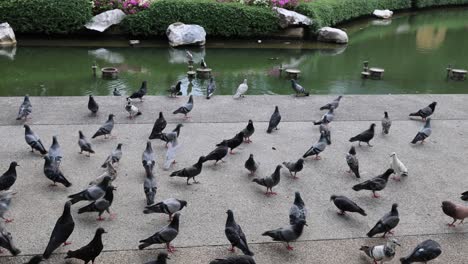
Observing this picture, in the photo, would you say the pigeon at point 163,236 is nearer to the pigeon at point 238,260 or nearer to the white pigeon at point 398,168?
the pigeon at point 238,260

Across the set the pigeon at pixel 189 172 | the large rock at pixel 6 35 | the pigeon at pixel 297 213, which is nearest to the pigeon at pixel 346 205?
the pigeon at pixel 297 213

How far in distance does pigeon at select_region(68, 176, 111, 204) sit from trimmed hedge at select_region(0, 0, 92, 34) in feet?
52.5

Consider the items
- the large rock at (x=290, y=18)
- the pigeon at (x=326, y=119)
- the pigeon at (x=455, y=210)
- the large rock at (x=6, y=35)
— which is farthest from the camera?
the large rock at (x=290, y=18)

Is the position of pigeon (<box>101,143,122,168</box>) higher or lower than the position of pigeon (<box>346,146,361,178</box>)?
higher

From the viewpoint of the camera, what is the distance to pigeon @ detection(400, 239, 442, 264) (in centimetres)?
574

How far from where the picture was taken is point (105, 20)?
21422mm

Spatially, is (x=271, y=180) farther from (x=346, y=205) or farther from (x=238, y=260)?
(x=238, y=260)

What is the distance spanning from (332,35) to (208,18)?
19.4 feet

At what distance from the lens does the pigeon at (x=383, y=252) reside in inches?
222

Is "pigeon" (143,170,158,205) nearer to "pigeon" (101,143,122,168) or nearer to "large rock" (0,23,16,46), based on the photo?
"pigeon" (101,143,122,168)

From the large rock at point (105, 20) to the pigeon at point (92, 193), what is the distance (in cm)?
1582

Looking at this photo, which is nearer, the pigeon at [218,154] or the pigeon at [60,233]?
the pigeon at [60,233]

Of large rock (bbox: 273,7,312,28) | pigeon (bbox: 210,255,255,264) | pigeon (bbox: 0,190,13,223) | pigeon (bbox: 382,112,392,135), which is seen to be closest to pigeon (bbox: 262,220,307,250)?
pigeon (bbox: 210,255,255,264)

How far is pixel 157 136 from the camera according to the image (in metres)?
9.45
